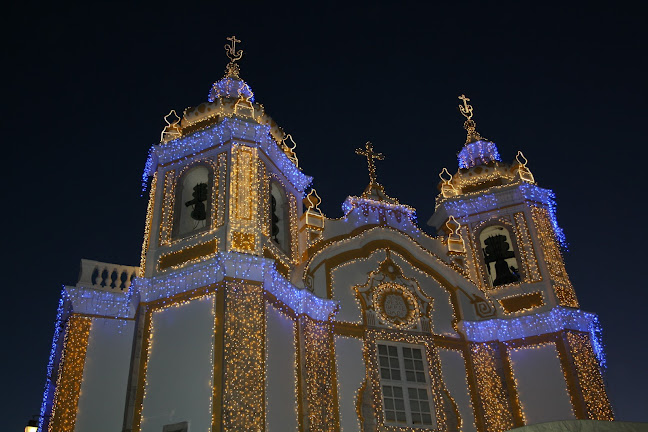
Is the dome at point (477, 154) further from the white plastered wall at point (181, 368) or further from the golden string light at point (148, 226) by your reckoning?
the white plastered wall at point (181, 368)

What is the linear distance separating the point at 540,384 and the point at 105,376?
11299 millimetres

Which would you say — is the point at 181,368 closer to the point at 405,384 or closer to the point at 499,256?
the point at 405,384

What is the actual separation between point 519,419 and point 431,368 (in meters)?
2.70

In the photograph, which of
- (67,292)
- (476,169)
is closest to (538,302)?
(476,169)

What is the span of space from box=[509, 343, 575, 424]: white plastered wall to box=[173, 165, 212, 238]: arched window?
9414 millimetres

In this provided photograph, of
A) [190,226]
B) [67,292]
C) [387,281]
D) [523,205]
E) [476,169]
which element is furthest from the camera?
[476,169]

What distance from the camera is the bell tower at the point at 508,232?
64.6 feet

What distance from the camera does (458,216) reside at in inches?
860

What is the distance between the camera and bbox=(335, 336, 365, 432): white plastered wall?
53.5 feet

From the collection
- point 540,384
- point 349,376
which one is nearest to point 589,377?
point 540,384

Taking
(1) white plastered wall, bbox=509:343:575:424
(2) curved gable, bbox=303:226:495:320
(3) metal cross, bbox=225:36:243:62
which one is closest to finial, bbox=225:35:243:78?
(3) metal cross, bbox=225:36:243:62

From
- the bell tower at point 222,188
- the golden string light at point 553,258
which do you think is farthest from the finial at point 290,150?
the golden string light at point 553,258

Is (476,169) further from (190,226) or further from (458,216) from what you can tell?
(190,226)

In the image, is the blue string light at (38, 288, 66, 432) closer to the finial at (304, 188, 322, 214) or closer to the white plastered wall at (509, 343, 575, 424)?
the finial at (304, 188, 322, 214)
